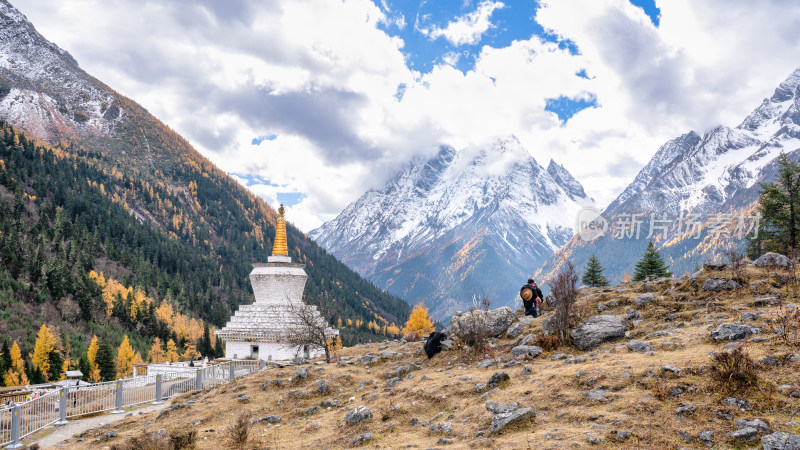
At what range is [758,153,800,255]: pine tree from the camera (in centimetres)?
3784

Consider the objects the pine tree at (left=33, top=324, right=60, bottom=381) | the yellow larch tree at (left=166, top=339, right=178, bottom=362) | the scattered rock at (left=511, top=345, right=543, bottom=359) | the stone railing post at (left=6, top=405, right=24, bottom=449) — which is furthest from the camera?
the yellow larch tree at (left=166, top=339, right=178, bottom=362)

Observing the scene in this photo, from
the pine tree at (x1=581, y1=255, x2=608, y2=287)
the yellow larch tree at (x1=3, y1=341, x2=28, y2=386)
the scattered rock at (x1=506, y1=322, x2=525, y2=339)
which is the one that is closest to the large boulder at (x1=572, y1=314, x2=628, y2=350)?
the scattered rock at (x1=506, y1=322, x2=525, y2=339)

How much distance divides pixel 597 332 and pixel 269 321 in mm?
28516

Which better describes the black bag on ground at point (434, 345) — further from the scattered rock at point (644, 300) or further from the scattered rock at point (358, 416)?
the scattered rock at point (644, 300)

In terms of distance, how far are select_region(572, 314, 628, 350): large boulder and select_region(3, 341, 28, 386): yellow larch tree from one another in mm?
63540

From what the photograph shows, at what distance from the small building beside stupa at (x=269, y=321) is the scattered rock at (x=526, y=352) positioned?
19488 mm

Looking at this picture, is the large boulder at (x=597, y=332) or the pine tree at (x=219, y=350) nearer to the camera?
the large boulder at (x=597, y=332)

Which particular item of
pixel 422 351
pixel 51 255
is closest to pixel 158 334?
pixel 51 255

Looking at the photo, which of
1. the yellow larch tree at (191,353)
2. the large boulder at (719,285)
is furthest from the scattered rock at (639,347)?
the yellow larch tree at (191,353)

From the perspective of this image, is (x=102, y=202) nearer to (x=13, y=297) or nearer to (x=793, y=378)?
(x=13, y=297)

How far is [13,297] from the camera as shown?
85.9 m

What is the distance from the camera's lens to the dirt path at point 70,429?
59.8 feet

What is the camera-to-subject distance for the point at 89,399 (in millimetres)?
23750

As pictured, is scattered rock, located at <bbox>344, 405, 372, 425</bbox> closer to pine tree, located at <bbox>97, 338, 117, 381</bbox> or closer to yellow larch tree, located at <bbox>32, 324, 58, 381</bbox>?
pine tree, located at <bbox>97, 338, 117, 381</bbox>
